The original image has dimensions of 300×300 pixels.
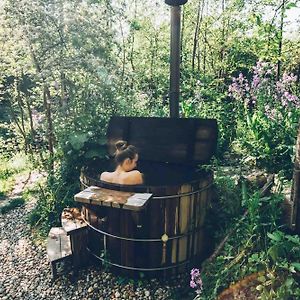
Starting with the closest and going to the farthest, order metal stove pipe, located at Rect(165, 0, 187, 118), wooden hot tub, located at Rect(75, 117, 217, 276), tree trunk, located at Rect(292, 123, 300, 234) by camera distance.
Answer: tree trunk, located at Rect(292, 123, 300, 234) < wooden hot tub, located at Rect(75, 117, 217, 276) < metal stove pipe, located at Rect(165, 0, 187, 118)

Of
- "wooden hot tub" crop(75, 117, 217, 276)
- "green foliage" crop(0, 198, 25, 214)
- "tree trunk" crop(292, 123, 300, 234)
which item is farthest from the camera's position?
"green foliage" crop(0, 198, 25, 214)

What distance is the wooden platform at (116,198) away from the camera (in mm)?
3283

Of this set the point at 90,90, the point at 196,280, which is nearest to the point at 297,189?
the point at 196,280

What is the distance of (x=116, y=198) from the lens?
3.51 meters

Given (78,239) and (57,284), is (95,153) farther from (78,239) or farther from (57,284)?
(57,284)

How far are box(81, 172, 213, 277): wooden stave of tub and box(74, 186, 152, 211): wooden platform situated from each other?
0.15 meters

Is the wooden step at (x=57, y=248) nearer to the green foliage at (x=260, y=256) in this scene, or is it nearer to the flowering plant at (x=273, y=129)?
the green foliage at (x=260, y=256)

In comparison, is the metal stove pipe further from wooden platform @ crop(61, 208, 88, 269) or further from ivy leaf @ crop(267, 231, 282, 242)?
ivy leaf @ crop(267, 231, 282, 242)

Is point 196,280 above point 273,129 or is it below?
below

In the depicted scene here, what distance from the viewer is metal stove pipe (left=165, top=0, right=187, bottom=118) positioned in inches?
200

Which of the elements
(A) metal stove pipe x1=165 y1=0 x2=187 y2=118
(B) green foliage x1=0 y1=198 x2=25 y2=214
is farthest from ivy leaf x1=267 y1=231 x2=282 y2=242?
(B) green foliage x1=0 y1=198 x2=25 y2=214

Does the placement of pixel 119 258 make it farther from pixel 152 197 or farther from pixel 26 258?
pixel 26 258

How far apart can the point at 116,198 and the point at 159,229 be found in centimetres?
70

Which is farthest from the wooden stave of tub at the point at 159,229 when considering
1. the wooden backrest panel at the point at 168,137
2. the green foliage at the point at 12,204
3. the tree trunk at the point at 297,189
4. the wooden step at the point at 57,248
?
the green foliage at the point at 12,204
